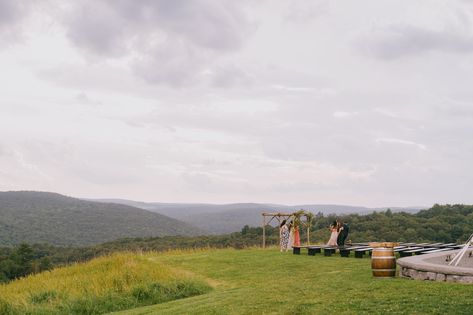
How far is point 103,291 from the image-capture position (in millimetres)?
16531

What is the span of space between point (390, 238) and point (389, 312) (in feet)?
137

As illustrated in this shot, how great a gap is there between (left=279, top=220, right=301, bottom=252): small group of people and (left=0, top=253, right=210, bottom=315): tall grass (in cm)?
888

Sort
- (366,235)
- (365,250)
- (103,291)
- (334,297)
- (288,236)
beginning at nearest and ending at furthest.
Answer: (334,297) → (103,291) → (365,250) → (288,236) → (366,235)

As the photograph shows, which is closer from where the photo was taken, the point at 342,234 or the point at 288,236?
the point at 342,234

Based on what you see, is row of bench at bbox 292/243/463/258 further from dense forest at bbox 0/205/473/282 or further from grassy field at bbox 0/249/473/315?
dense forest at bbox 0/205/473/282

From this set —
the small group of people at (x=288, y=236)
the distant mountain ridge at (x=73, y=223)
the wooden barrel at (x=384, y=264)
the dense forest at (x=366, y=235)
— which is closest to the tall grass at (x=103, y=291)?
the wooden barrel at (x=384, y=264)

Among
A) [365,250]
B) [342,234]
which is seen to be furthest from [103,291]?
[342,234]

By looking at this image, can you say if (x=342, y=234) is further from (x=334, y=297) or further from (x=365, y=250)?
(x=334, y=297)

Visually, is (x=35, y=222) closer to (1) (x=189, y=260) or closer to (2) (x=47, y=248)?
(2) (x=47, y=248)

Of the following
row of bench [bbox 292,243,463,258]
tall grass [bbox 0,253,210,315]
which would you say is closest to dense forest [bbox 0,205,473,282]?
row of bench [bbox 292,243,463,258]

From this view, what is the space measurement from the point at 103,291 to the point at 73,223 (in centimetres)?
12187

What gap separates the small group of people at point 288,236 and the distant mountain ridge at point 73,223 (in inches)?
3250

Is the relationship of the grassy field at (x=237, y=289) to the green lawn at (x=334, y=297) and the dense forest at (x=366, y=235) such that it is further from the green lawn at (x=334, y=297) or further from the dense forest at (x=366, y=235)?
the dense forest at (x=366, y=235)

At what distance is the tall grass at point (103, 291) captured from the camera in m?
15.3
